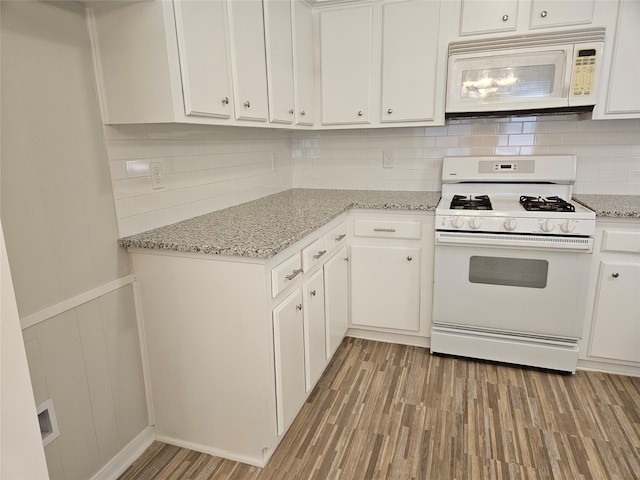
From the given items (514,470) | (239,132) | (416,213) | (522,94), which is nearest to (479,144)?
(522,94)

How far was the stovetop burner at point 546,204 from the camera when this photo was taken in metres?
2.19

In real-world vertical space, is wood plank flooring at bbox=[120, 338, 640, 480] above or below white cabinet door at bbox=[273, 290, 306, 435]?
below

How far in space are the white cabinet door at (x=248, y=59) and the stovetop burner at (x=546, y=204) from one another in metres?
1.50

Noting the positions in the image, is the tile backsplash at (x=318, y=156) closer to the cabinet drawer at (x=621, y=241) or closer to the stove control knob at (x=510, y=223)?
the cabinet drawer at (x=621, y=241)

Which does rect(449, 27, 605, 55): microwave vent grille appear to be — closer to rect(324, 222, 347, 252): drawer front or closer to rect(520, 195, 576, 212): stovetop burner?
rect(520, 195, 576, 212): stovetop burner

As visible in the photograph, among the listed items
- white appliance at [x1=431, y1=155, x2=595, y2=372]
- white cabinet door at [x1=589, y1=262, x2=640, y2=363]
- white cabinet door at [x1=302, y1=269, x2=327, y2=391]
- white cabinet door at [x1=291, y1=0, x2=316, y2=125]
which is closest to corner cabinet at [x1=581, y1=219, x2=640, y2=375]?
white cabinet door at [x1=589, y1=262, x2=640, y2=363]

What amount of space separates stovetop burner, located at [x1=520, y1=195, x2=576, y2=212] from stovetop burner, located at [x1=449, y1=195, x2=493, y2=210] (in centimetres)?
19

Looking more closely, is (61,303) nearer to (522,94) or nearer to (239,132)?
(239,132)

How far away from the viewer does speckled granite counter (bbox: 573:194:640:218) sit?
2.10 m

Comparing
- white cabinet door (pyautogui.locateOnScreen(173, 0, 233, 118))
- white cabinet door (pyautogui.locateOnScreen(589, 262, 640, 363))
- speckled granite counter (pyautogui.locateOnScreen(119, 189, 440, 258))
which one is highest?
white cabinet door (pyautogui.locateOnScreen(173, 0, 233, 118))

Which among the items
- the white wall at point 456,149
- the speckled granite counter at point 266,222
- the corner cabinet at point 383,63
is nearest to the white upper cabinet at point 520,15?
the corner cabinet at point 383,63

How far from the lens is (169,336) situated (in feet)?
5.74

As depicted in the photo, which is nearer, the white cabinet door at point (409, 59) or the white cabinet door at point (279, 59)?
the white cabinet door at point (279, 59)

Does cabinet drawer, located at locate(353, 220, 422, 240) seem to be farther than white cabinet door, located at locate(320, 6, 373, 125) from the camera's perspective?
No
